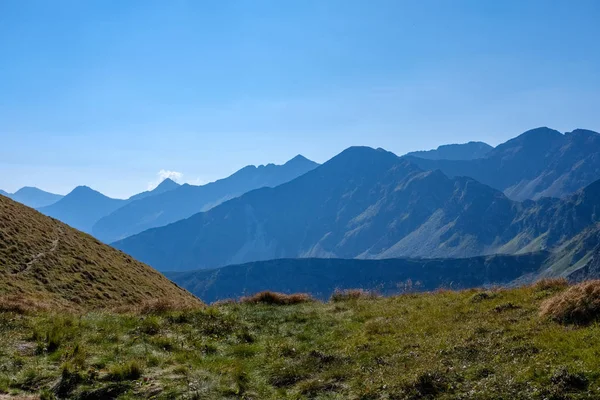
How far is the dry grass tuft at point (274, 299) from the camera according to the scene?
31.4 meters

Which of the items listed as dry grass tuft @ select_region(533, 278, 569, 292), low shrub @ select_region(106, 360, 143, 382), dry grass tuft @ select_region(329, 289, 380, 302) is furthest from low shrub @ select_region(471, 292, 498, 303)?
low shrub @ select_region(106, 360, 143, 382)

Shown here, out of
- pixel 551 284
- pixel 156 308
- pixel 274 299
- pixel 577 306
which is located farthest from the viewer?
pixel 274 299

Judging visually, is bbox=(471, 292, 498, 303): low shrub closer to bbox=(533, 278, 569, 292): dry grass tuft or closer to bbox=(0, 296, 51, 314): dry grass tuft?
bbox=(533, 278, 569, 292): dry grass tuft

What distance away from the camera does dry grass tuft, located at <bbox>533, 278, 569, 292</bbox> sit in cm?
2223

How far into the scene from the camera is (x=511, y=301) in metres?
21.5

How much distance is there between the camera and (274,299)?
31562 millimetres

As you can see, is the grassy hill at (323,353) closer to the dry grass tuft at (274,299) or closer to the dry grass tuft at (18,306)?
the dry grass tuft at (18,306)

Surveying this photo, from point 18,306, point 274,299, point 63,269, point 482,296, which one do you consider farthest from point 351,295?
point 63,269

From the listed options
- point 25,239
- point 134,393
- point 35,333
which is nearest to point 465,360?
point 134,393

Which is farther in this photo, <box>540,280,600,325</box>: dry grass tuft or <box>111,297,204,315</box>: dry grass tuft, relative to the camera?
<box>111,297,204,315</box>: dry grass tuft

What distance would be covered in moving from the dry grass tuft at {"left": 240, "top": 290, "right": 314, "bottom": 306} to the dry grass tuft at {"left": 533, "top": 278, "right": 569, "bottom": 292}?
14369 mm

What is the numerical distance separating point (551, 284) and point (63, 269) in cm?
3672

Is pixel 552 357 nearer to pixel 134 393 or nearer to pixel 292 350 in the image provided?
pixel 292 350

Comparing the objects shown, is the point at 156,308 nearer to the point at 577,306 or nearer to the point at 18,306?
the point at 18,306
